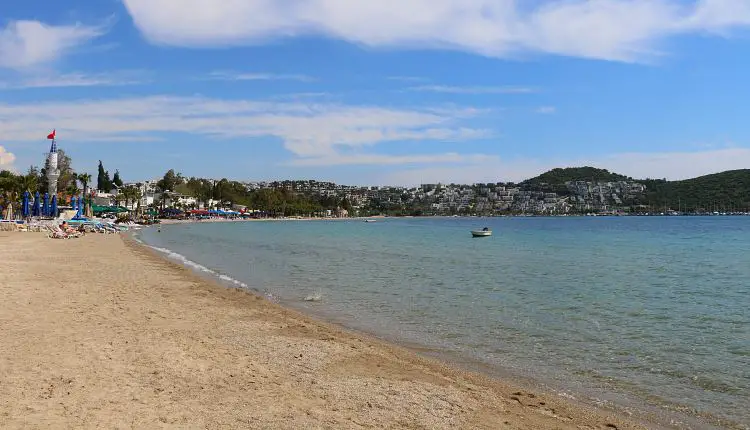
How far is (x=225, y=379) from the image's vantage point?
325 inches

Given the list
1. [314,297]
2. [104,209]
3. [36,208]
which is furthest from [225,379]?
[104,209]

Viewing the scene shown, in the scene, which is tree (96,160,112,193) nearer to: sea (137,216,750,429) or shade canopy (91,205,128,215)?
shade canopy (91,205,128,215)

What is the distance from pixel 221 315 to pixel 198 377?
626cm

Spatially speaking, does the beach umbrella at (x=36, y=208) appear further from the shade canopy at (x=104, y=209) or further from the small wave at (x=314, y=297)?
the small wave at (x=314, y=297)

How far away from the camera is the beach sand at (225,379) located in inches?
262

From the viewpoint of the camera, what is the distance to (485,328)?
1431 cm

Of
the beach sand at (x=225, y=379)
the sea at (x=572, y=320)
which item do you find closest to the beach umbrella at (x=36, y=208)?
the sea at (x=572, y=320)

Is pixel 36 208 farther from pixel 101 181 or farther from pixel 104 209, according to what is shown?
pixel 101 181

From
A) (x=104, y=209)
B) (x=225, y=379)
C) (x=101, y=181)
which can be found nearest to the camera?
(x=225, y=379)

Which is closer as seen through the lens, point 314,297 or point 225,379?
point 225,379

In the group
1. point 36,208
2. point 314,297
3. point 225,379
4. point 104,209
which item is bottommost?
point 314,297

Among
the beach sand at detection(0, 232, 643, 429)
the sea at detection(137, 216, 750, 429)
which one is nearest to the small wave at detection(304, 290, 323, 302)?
the sea at detection(137, 216, 750, 429)

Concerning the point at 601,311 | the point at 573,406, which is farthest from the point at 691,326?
the point at 573,406

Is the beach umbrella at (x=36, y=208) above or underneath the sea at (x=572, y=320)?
above
